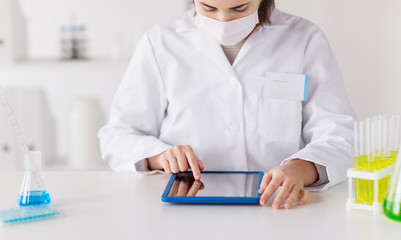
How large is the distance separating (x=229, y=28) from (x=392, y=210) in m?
0.65

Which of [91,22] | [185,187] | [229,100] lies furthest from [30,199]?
[91,22]

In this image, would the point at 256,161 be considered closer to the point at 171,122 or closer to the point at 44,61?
the point at 171,122

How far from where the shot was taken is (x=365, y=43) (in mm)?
2473

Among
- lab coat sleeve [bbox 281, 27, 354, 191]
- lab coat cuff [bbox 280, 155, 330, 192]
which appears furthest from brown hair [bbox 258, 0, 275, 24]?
lab coat cuff [bbox 280, 155, 330, 192]

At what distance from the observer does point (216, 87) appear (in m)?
1.50

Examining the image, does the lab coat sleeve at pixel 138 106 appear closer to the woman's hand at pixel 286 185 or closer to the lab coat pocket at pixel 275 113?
the lab coat pocket at pixel 275 113

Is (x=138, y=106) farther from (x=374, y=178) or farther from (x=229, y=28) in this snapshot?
(x=374, y=178)

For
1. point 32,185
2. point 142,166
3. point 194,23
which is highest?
point 194,23

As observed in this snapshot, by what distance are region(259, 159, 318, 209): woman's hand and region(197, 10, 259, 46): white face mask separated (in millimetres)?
414

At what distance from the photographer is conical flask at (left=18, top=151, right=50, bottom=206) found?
1.08 m

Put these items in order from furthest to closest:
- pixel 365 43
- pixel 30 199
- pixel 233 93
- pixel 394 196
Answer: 1. pixel 365 43
2. pixel 233 93
3. pixel 30 199
4. pixel 394 196

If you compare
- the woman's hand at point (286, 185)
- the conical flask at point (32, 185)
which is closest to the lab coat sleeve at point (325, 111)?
the woman's hand at point (286, 185)

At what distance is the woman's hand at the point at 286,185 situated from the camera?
3.49ft

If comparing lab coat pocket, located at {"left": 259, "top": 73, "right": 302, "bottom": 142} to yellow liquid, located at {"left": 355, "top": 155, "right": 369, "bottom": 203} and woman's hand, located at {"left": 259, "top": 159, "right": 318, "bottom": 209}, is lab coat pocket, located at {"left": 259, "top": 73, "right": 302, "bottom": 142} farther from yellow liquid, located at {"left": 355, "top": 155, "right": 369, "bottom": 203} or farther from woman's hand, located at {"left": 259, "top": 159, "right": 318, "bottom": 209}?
yellow liquid, located at {"left": 355, "top": 155, "right": 369, "bottom": 203}
